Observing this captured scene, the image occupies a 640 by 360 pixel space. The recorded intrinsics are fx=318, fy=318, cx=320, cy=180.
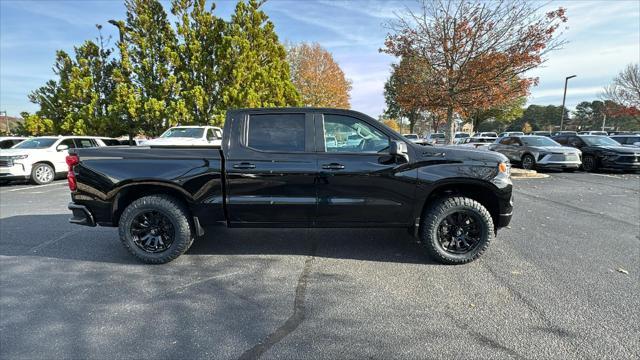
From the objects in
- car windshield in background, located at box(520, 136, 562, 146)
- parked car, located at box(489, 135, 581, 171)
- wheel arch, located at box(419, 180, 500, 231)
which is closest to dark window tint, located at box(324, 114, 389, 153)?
wheel arch, located at box(419, 180, 500, 231)

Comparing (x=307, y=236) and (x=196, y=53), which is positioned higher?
(x=196, y=53)

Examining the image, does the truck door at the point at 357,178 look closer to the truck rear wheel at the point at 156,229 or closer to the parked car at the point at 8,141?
the truck rear wheel at the point at 156,229

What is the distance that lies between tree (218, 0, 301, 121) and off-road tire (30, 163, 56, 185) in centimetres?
766

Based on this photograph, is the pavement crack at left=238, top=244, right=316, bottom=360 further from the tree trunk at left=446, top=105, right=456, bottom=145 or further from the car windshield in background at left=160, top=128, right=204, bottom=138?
the car windshield in background at left=160, top=128, right=204, bottom=138

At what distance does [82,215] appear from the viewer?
392 cm

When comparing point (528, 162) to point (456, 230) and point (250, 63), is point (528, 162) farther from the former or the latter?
point (250, 63)

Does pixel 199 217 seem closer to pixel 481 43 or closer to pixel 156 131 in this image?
pixel 481 43

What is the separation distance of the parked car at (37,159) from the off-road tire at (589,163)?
62.7 ft

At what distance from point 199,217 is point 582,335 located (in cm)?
390

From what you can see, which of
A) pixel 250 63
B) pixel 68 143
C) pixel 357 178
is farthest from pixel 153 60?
pixel 357 178

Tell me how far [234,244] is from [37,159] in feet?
33.2

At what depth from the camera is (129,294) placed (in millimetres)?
3207

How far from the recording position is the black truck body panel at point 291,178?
3.74 m

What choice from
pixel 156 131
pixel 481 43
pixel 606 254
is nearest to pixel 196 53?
pixel 156 131
